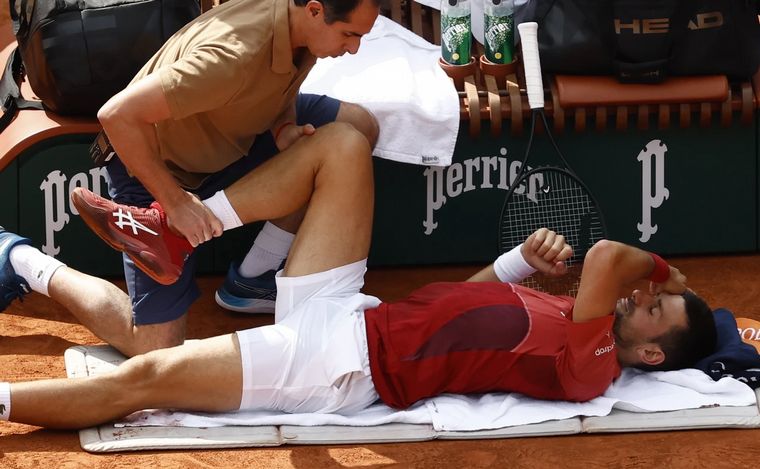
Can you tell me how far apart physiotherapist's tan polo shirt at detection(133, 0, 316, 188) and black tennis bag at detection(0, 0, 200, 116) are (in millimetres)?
643

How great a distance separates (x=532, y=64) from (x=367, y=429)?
5.75ft

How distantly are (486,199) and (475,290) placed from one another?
1.22m

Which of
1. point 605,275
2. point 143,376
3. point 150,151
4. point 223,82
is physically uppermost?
point 223,82

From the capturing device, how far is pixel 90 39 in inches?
214

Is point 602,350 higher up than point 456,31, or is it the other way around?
point 456,31

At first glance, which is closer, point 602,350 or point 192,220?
point 602,350

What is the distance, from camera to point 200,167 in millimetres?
5051

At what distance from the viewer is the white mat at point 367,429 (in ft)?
14.4

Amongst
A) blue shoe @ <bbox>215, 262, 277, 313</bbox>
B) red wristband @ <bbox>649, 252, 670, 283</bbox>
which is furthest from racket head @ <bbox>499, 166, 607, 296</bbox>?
blue shoe @ <bbox>215, 262, 277, 313</bbox>

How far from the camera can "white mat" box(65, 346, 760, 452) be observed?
14.4 ft

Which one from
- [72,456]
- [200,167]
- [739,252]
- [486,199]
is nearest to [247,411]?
[72,456]

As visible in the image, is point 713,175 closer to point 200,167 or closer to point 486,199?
point 486,199

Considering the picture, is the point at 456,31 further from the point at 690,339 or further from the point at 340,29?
the point at 690,339

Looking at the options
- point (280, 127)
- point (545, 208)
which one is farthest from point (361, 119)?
point (545, 208)
